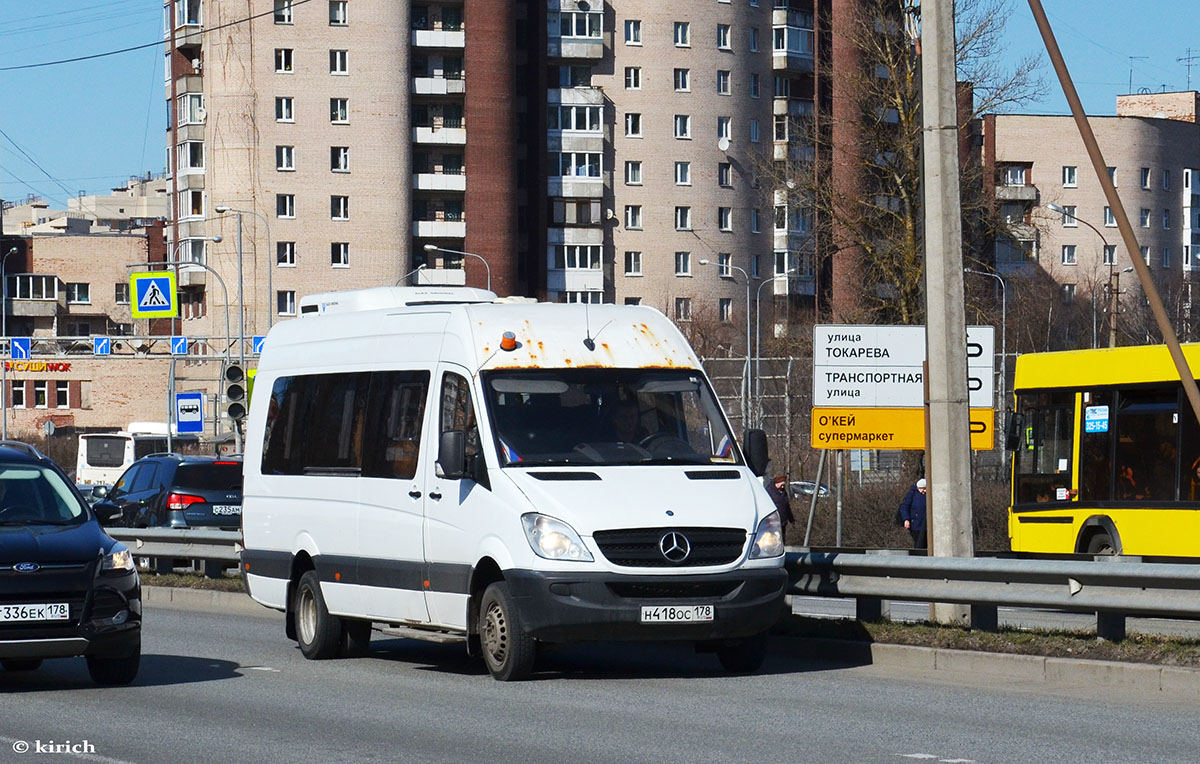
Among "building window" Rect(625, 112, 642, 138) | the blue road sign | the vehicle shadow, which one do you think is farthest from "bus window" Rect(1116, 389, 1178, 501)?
"building window" Rect(625, 112, 642, 138)

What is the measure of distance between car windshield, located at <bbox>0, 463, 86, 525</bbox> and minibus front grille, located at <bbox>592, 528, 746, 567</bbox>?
362 centimetres

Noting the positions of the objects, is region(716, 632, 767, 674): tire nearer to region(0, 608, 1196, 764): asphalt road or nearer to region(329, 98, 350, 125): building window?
region(0, 608, 1196, 764): asphalt road

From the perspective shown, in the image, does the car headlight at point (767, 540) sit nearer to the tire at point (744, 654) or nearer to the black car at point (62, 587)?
the tire at point (744, 654)

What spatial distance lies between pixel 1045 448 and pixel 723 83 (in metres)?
77.0

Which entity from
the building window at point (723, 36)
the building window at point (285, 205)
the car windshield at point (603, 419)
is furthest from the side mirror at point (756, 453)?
the building window at point (723, 36)

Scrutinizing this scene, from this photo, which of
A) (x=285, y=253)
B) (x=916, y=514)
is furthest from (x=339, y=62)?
(x=916, y=514)

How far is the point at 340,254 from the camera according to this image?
9250 centimetres

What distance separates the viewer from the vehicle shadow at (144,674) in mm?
12500

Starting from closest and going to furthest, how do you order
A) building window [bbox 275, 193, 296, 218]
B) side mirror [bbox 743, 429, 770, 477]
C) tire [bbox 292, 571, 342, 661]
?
side mirror [bbox 743, 429, 770, 477]
tire [bbox 292, 571, 342, 661]
building window [bbox 275, 193, 296, 218]

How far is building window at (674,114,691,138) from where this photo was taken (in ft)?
322

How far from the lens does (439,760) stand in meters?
9.10

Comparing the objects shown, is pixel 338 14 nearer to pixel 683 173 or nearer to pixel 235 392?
pixel 683 173

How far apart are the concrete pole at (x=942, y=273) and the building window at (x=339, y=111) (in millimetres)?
78703

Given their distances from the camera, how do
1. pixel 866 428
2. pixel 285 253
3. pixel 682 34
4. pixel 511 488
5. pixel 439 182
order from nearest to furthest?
pixel 511 488, pixel 866 428, pixel 285 253, pixel 439 182, pixel 682 34
